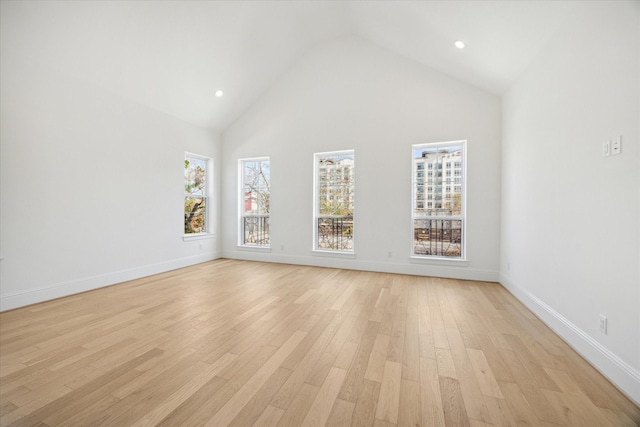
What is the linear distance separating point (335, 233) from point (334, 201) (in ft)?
2.02

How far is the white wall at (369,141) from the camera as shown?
4.17m

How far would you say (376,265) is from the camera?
15.5 ft

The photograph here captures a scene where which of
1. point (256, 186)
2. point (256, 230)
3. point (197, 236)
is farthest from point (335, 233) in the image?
point (197, 236)

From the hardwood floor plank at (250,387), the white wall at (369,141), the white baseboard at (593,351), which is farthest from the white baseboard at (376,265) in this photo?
the hardwood floor plank at (250,387)

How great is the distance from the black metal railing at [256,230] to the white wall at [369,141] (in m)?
0.22

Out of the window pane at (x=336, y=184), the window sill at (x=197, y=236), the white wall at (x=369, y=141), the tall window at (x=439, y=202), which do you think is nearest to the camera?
the white wall at (x=369, y=141)

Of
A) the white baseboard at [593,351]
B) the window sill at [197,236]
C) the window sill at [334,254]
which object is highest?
the window sill at [197,236]

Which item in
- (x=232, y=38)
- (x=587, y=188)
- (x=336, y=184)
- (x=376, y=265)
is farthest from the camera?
(x=336, y=184)

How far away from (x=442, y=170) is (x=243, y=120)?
410cm

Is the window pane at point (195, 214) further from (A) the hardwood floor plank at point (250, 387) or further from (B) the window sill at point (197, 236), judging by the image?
(A) the hardwood floor plank at point (250, 387)

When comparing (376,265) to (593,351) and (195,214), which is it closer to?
(593,351)

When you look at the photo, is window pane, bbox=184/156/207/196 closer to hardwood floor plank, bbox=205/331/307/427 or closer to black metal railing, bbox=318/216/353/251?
black metal railing, bbox=318/216/353/251

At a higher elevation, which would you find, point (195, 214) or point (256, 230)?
point (195, 214)

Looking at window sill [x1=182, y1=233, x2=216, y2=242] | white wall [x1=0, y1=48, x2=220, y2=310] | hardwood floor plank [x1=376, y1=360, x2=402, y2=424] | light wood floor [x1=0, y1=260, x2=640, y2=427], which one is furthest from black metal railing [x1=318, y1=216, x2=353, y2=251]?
hardwood floor plank [x1=376, y1=360, x2=402, y2=424]
